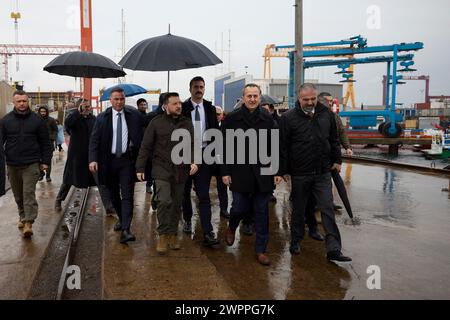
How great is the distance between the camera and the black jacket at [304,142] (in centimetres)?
449

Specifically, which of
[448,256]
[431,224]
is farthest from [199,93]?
[431,224]

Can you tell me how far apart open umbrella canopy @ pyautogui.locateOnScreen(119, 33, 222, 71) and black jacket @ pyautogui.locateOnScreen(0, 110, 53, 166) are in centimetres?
150

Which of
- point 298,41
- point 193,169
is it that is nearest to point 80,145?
point 193,169

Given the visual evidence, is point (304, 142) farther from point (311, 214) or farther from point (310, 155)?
point (311, 214)

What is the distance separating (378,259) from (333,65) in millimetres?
22631

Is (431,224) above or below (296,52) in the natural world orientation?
below

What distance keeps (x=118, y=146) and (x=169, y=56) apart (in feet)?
4.00

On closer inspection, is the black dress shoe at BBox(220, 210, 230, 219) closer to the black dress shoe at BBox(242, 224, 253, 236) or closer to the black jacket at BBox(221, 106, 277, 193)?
the black dress shoe at BBox(242, 224, 253, 236)

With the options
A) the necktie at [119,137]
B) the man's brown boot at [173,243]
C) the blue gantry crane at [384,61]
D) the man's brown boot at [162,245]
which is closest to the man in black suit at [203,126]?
the man's brown boot at [173,243]

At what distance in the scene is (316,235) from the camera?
214 inches

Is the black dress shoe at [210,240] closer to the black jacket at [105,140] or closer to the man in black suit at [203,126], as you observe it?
the man in black suit at [203,126]

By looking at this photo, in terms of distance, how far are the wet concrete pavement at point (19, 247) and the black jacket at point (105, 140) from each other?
122 centimetres

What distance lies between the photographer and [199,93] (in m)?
4.86
